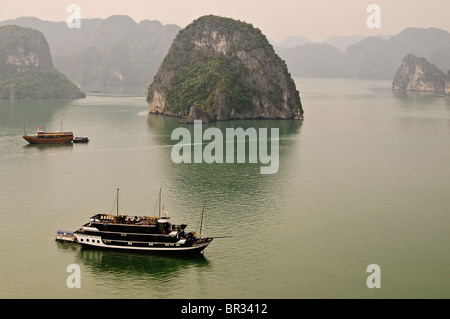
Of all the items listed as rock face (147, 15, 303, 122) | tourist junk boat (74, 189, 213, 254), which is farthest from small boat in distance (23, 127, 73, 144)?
tourist junk boat (74, 189, 213, 254)

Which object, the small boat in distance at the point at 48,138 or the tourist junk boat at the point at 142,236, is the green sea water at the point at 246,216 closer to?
the tourist junk boat at the point at 142,236

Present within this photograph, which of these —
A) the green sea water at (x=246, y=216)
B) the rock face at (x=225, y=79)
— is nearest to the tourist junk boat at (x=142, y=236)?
the green sea water at (x=246, y=216)

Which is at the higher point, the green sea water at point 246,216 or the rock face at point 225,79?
the rock face at point 225,79

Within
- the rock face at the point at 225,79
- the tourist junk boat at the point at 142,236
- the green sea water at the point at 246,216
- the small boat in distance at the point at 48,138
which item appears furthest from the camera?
the rock face at the point at 225,79

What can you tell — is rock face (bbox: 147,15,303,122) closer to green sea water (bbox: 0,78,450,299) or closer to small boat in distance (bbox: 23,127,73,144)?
green sea water (bbox: 0,78,450,299)

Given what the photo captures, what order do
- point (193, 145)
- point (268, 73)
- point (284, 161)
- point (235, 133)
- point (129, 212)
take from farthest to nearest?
point (268, 73)
point (235, 133)
point (193, 145)
point (284, 161)
point (129, 212)
